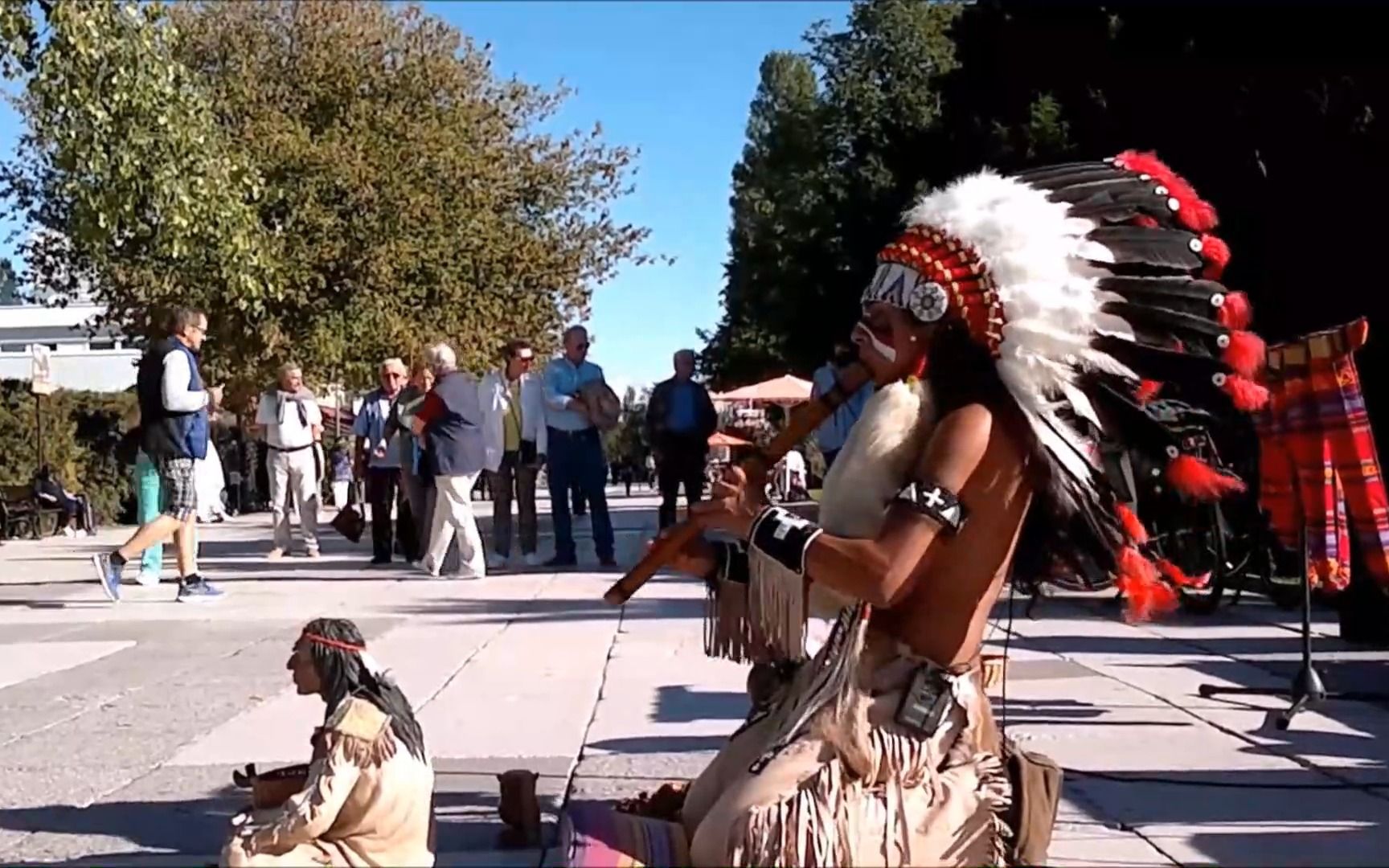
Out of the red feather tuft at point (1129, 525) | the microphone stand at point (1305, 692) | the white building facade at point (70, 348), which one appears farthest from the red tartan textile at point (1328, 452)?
the white building facade at point (70, 348)

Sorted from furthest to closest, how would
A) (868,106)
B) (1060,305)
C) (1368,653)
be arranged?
(868,106) → (1368,653) → (1060,305)

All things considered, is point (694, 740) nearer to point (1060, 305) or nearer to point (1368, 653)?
point (1060, 305)

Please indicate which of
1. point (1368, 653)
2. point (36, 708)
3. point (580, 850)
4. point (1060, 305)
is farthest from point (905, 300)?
point (1368, 653)

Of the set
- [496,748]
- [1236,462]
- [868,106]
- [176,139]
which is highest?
[868,106]

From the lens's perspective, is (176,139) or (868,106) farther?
(868,106)

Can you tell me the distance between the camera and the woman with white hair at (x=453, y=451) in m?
12.1

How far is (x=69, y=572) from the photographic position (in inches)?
547

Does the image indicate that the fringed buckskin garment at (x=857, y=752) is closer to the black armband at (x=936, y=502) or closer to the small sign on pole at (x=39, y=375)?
the black armband at (x=936, y=502)

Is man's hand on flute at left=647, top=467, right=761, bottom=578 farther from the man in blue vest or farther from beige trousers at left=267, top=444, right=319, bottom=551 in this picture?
beige trousers at left=267, top=444, right=319, bottom=551

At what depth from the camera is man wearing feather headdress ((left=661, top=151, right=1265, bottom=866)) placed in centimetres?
369

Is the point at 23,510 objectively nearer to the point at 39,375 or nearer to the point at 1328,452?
the point at 39,375

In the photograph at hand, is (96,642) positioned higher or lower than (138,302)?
lower

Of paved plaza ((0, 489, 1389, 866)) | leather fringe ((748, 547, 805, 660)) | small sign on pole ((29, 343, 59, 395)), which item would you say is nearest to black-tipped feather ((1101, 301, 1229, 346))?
leather fringe ((748, 547, 805, 660))

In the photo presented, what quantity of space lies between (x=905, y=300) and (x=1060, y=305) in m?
0.35
